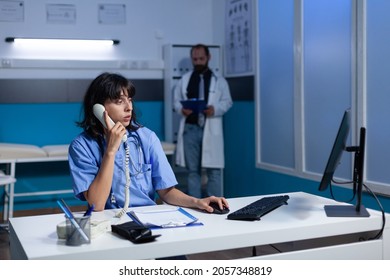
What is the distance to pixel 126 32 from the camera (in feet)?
18.7

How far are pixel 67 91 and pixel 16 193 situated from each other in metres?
1.11

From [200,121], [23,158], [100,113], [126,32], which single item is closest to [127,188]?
[100,113]

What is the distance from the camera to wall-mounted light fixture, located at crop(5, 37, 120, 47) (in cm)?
529

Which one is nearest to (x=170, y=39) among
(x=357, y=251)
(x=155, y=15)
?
(x=155, y=15)

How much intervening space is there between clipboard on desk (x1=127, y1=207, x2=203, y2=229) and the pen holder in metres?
0.20

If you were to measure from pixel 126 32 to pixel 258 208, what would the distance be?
13.3 ft

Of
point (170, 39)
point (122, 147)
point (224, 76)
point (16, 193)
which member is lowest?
point (16, 193)

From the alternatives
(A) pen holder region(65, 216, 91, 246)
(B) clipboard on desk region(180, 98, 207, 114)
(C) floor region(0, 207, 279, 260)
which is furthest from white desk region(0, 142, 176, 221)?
(A) pen holder region(65, 216, 91, 246)

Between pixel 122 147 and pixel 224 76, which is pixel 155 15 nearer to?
pixel 224 76

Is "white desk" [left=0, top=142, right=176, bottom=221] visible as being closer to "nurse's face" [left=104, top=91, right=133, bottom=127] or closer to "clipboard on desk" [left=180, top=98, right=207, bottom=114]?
"clipboard on desk" [left=180, top=98, right=207, bottom=114]
